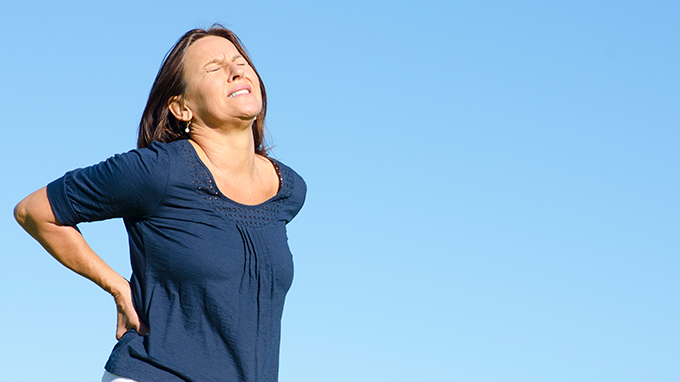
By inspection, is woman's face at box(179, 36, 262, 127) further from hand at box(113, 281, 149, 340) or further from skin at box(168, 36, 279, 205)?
hand at box(113, 281, 149, 340)

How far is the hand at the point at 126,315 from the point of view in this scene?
3.84m

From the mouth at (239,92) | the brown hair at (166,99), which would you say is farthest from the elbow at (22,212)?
the mouth at (239,92)

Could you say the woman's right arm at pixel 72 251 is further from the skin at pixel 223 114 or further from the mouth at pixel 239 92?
the mouth at pixel 239 92

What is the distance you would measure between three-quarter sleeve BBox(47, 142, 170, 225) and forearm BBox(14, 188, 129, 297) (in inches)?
2.2

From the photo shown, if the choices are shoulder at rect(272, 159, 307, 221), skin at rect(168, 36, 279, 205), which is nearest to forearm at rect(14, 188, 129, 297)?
skin at rect(168, 36, 279, 205)

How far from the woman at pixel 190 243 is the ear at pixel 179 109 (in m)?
0.01

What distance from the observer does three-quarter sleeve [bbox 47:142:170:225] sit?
12.2 ft

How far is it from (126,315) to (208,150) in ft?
3.16

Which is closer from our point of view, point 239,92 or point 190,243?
point 190,243

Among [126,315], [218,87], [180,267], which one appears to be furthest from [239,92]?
[126,315]

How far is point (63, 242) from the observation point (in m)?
3.92

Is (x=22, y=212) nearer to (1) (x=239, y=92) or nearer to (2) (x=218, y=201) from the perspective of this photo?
(2) (x=218, y=201)

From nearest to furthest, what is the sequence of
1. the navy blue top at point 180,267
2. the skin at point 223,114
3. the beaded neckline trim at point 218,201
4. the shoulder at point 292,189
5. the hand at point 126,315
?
the navy blue top at point 180,267, the hand at point 126,315, the beaded neckline trim at point 218,201, the skin at point 223,114, the shoulder at point 292,189

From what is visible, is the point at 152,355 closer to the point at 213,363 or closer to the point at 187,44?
the point at 213,363
